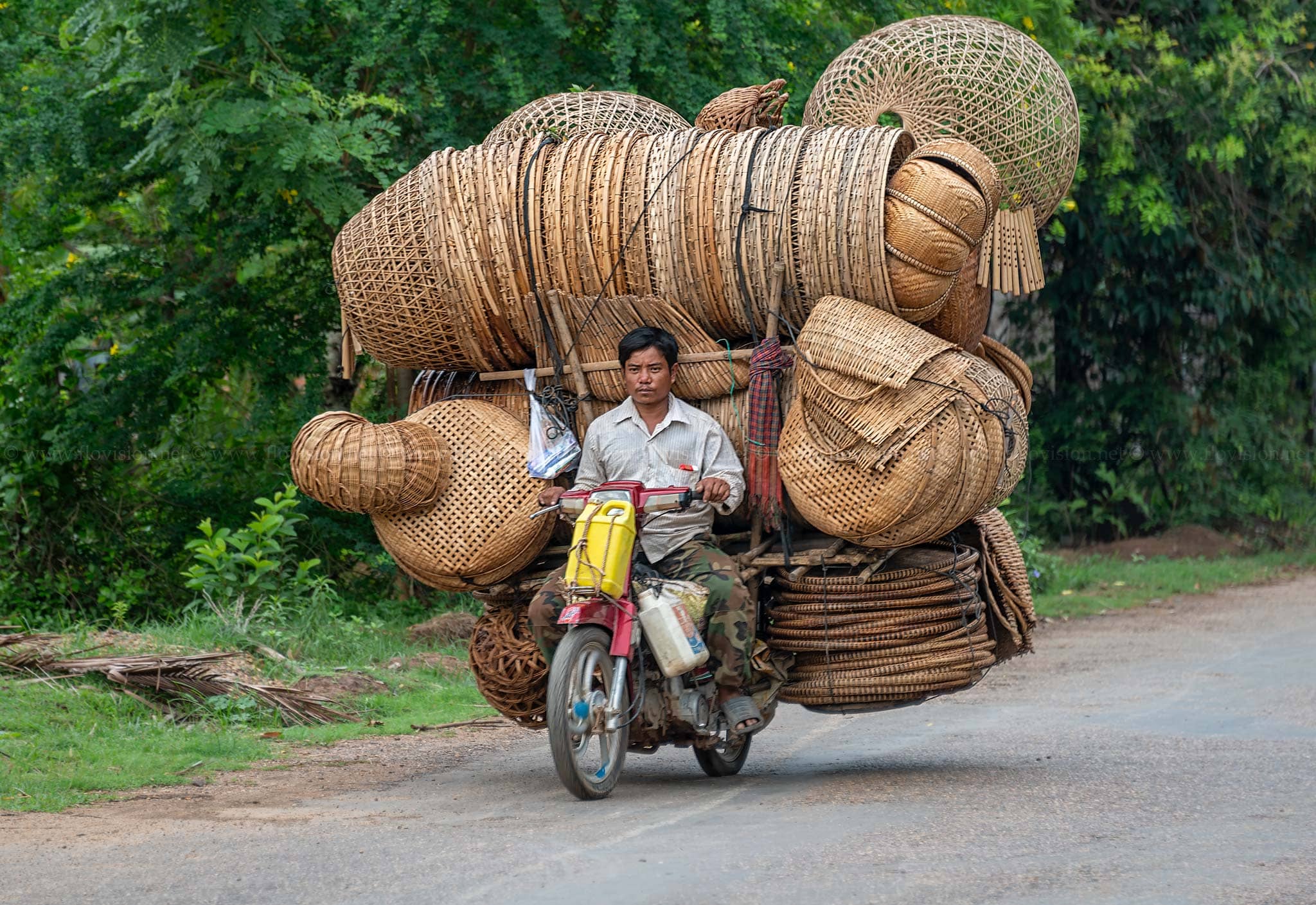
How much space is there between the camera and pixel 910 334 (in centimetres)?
585

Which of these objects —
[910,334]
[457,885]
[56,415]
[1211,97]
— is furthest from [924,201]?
[1211,97]

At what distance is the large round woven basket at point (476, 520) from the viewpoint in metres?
6.09

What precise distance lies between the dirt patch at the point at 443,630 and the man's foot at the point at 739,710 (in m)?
4.35

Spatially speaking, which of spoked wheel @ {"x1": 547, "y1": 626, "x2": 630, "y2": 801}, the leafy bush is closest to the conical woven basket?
spoked wheel @ {"x1": 547, "y1": 626, "x2": 630, "y2": 801}

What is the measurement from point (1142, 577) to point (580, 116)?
373 inches

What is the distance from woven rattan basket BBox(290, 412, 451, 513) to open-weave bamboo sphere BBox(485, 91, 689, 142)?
1728mm

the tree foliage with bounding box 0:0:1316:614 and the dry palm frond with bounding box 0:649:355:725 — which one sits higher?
the tree foliage with bounding box 0:0:1316:614

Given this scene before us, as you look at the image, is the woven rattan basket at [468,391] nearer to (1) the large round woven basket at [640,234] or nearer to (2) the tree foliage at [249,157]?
(1) the large round woven basket at [640,234]

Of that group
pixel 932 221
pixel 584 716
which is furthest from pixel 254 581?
pixel 932 221

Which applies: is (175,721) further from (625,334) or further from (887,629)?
(887,629)

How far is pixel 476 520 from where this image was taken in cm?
611

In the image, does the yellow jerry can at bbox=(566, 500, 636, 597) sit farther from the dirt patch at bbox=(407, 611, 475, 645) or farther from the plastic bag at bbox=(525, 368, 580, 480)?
Result: the dirt patch at bbox=(407, 611, 475, 645)

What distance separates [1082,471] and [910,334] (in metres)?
12.3

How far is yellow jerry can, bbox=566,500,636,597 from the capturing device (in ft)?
18.2
